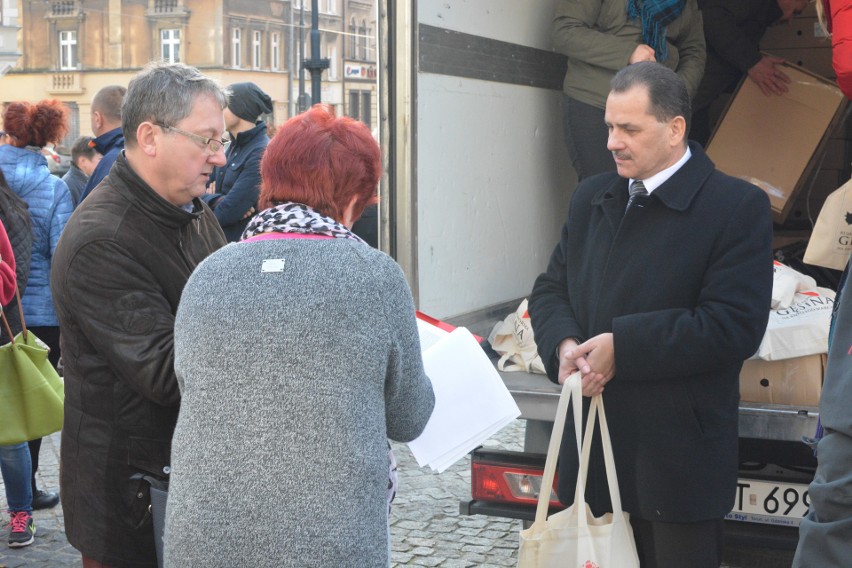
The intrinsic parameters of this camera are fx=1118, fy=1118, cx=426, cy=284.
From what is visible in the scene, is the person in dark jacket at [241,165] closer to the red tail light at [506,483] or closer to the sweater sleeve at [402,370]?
the red tail light at [506,483]

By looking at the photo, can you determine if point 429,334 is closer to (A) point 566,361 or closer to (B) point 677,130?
(A) point 566,361

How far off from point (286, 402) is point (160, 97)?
0.88 m

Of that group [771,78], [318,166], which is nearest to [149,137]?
[318,166]

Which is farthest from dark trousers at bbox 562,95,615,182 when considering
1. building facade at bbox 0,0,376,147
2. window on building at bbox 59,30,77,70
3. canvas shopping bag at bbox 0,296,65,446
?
window on building at bbox 59,30,77,70

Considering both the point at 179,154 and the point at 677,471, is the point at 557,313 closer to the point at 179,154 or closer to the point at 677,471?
the point at 677,471

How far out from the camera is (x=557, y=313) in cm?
285

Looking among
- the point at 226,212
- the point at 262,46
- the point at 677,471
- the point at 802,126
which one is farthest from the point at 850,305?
the point at 262,46

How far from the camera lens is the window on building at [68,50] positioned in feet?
131

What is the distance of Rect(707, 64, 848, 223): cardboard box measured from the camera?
16.1 feet

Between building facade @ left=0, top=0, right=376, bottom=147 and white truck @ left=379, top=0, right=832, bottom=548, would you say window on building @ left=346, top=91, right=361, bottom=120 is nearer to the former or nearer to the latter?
building facade @ left=0, top=0, right=376, bottom=147

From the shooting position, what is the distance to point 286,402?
1.89 meters

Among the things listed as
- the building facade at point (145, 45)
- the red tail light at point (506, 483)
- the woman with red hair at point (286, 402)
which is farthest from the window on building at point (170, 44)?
the woman with red hair at point (286, 402)

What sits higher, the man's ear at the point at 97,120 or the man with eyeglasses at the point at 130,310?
the man's ear at the point at 97,120

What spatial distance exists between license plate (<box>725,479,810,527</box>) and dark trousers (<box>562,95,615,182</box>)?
1631mm
